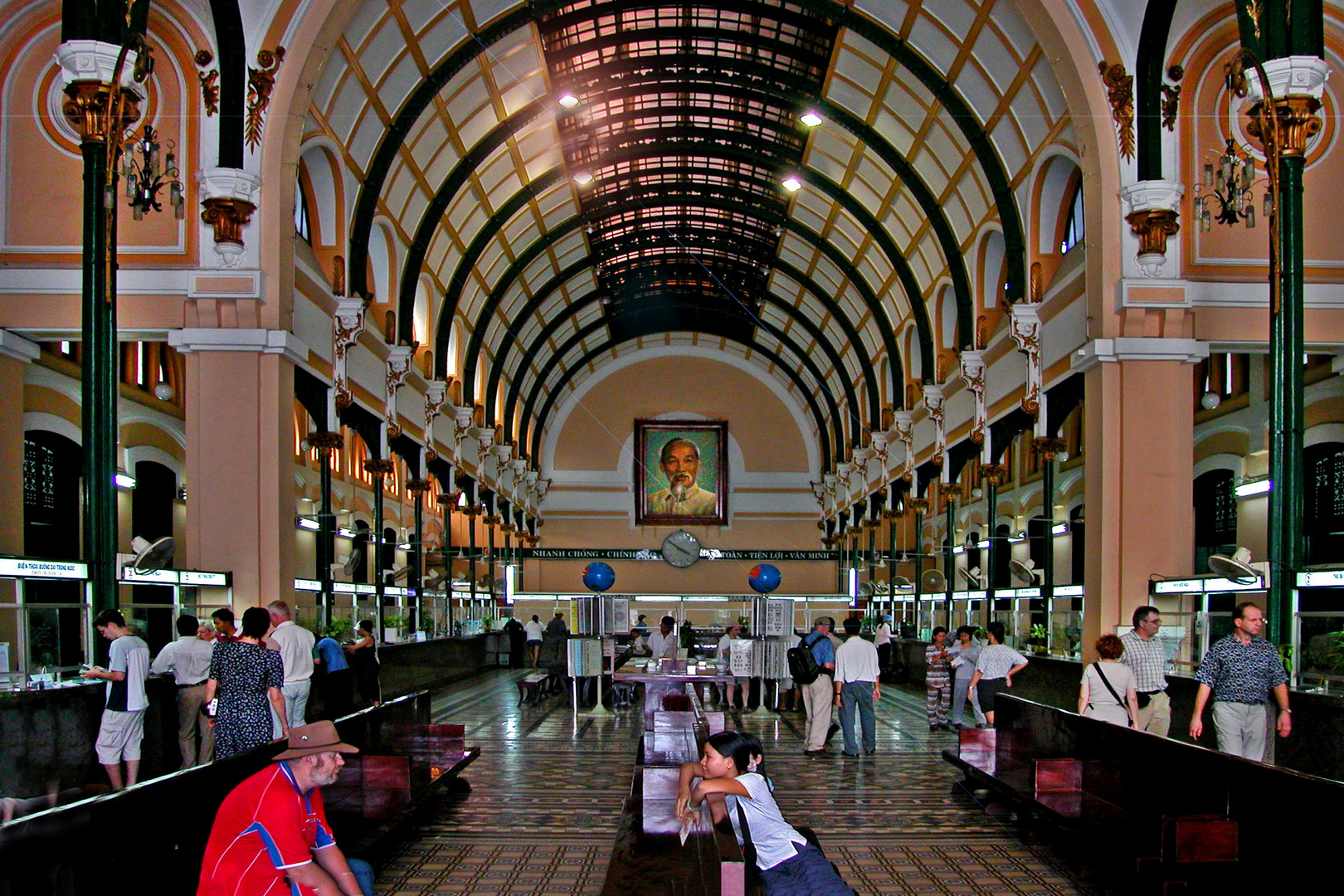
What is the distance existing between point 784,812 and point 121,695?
5.00 m

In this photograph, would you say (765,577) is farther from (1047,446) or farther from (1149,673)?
(1149,673)

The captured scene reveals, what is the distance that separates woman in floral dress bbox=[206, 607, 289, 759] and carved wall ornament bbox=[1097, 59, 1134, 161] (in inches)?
480

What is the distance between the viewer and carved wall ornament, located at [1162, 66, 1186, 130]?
15.5m

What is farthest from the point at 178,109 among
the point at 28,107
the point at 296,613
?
the point at 296,613

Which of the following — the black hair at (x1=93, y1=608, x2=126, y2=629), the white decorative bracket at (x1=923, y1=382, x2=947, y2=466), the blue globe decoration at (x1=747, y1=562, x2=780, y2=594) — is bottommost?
the blue globe decoration at (x1=747, y1=562, x2=780, y2=594)

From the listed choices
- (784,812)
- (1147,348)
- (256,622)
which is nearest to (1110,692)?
(784,812)

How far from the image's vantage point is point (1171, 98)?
1548 centimetres

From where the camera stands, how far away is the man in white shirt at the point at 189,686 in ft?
34.3

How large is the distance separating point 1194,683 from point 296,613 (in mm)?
10130

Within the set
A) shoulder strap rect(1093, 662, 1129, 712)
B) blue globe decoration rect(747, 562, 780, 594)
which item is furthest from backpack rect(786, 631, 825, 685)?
blue globe decoration rect(747, 562, 780, 594)

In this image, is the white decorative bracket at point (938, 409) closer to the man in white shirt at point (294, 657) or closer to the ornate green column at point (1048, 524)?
the ornate green column at point (1048, 524)

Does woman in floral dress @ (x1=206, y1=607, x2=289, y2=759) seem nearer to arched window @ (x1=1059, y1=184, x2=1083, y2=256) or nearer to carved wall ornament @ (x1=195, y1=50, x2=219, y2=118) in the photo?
carved wall ornament @ (x1=195, y1=50, x2=219, y2=118)

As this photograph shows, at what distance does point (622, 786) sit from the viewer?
35.6ft

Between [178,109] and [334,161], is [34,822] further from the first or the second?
[334,161]
